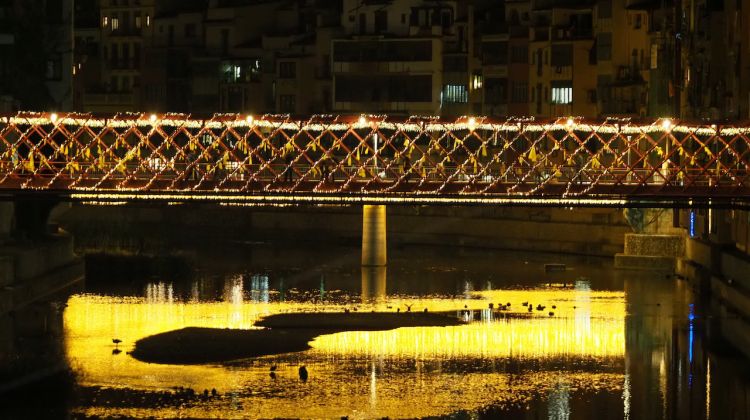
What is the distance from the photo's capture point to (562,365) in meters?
65.8

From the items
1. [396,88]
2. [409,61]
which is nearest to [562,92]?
[409,61]

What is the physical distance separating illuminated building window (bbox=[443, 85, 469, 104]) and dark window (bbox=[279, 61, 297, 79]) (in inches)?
514

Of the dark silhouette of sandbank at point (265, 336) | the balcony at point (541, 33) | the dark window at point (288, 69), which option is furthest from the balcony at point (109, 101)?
the dark silhouette of sandbank at point (265, 336)

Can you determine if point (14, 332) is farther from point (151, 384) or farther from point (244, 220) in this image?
point (244, 220)

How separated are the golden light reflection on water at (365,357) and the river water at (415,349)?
0.31 feet

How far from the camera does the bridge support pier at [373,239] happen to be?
10481 cm

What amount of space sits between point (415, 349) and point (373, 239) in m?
35.5

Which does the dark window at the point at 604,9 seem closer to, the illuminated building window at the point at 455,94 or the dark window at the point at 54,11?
the illuminated building window at the point at 455,94

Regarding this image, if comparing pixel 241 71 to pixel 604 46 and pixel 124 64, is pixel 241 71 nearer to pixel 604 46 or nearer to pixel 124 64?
pixel 124 64

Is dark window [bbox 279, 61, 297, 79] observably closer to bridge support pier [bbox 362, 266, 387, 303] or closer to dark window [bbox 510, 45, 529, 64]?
dark window [bbox 510, 45, 529, 64]

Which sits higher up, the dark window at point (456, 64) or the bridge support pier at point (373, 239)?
the dark window at point (456, 64)

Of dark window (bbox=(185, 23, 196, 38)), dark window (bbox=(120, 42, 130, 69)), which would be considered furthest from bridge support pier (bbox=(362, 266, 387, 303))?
dark window (bbox=(120, 42, 130, 69))

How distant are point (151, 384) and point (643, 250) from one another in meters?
45.6

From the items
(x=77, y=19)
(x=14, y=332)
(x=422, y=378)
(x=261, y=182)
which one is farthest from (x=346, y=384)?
(x=77, y=19)
